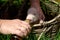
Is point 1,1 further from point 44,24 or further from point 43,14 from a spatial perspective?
point 44,24

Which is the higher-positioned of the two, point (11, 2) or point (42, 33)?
point (11, 2)

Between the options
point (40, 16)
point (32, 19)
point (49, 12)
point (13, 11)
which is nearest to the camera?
point (32, 19)

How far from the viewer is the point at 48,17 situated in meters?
2.52

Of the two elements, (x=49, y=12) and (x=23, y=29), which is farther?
(x=49, y=12)

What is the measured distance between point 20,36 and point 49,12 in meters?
0.83

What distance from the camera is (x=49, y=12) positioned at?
100.0 inches

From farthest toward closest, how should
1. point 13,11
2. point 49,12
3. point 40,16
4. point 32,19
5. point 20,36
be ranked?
→ point 13,11
point 49,12
point 40,16
point 32,19
point 20,36

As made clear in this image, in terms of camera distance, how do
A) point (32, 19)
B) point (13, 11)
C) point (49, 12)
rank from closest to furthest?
point (32, 19)
point (49, 12)
point (13, 11)

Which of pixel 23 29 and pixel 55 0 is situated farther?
pixel 55 0

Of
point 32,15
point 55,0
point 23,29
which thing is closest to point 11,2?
point 55,0

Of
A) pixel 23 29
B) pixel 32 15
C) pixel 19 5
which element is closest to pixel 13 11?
pixel 19 5

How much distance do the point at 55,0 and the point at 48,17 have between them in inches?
8.7

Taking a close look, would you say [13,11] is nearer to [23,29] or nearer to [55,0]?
[55,0]

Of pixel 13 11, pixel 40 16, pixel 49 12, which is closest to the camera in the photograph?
pixel 40 16
